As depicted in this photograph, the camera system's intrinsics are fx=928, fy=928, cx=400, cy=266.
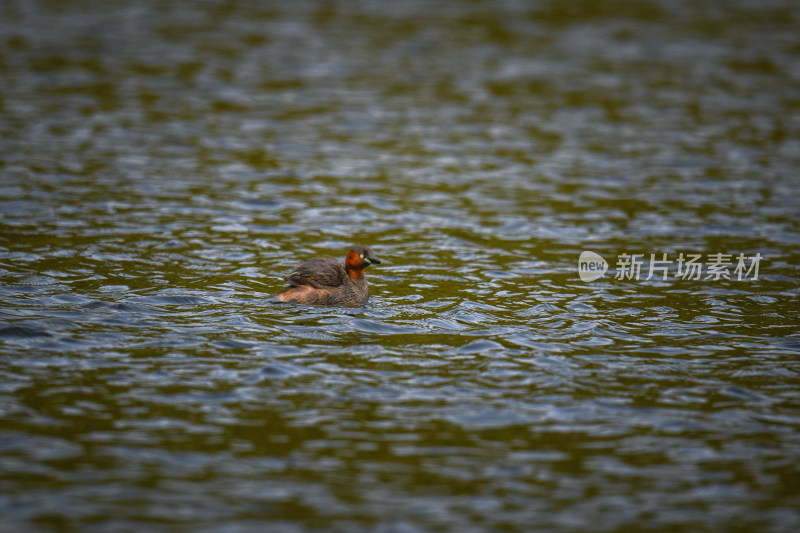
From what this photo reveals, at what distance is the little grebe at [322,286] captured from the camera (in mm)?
11344

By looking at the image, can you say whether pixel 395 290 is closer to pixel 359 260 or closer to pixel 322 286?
pixel 359 260

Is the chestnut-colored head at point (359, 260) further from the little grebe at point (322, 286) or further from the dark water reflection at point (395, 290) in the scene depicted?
the dark water reflection at point (395, 290)

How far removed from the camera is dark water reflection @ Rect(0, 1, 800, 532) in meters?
7.39

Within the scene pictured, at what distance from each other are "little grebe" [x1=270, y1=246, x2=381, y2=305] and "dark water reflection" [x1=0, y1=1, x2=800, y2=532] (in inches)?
9.9

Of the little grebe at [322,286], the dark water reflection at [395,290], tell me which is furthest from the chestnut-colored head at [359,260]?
the dark water reflection at [395,290]

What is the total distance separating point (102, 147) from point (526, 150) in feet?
28.9

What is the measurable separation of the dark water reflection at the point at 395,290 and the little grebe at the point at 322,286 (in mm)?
252

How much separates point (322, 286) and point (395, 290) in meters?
1.33

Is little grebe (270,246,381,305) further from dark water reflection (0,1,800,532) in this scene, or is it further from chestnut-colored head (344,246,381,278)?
dark water reflection (0,1,800,532)

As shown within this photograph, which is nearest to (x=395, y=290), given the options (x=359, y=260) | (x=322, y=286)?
(x=359, y=260)

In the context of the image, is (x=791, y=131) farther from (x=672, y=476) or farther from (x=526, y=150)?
(x=672, y=476)

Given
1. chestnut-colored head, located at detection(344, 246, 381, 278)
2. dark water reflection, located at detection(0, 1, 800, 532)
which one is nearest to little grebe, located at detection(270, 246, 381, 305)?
chestnut-colored head, located at detection(344, 246, 381, 278)

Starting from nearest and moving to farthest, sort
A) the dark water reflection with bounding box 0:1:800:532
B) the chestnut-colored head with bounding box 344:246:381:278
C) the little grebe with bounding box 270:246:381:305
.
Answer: the dark water reflection with bounding box 0:1:800:532
the little grebe with bounding box 270:246:381:305
the chestnut-colored head with bounding box 344:246:381:278

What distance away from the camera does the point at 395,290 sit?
12406 millimetres
